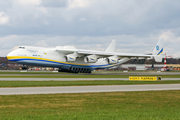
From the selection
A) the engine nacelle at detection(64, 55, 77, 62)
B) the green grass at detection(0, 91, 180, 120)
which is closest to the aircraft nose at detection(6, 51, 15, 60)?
the engine nacelle at detection(64, 55, 77, 62)

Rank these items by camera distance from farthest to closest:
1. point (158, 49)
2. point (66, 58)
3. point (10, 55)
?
point (158, 49), point (66, 58), point (10, 55)

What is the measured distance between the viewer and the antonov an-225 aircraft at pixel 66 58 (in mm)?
46031

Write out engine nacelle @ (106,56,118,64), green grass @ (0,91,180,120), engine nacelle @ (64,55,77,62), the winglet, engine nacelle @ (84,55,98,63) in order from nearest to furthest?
green grass @ (0,91,180,120)
engine nacelle @ (64,55,77,62)
engine nacelle @ (84,55,98,63)
engine nacelle @ (106,56,118,64)
the winglet

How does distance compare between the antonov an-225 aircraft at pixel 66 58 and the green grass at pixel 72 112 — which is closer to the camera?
the green grass at pixel 72 112

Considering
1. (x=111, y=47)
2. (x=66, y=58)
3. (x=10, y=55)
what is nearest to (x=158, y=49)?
(x=111, y=47)

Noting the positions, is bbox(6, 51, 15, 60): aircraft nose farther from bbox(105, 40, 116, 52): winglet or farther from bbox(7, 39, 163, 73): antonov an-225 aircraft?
bbox(105, 40, 116, 52): winglet

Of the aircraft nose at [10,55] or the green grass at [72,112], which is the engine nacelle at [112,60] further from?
the green grass at [72,112]

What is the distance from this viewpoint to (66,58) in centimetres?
5103

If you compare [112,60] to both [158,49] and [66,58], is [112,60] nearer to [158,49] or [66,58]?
[66,58]

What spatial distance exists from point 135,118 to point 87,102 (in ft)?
14.9

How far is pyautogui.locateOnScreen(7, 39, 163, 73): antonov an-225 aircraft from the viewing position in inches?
1812

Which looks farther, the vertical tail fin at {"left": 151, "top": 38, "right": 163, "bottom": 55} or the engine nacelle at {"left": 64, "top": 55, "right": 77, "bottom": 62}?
the vertical tail fin at {"left": 151, "top": 38, "right": 163, "bottom": 55}

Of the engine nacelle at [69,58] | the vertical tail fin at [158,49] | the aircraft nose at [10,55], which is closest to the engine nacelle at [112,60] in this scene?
the engine nacelle at [69,58]

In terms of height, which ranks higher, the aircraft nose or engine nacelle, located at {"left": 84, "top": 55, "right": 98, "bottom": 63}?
the aircraft nose
